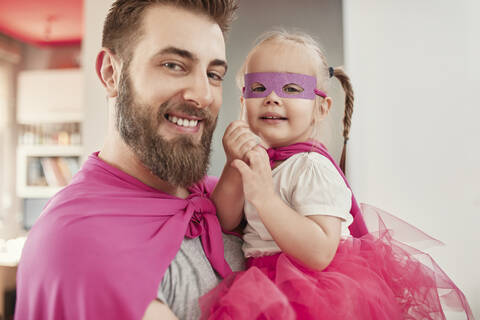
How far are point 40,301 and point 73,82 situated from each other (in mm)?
2578

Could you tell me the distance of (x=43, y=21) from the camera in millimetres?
3186

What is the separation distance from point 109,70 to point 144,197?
487mm

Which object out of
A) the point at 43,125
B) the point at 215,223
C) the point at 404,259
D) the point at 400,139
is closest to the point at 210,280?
the point at 215,223

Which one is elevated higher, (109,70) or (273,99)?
(109,70)

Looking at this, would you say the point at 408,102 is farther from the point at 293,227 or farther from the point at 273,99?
A: the point at 293,227

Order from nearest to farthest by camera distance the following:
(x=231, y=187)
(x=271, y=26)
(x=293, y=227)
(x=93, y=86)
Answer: (x=293, y=227)
(x=231, y=187)
(x=271, y=26)
(x=93, y=86)

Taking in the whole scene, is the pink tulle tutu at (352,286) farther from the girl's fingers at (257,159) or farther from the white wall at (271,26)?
the white wall at (271,26)

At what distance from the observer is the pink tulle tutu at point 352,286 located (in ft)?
2.90

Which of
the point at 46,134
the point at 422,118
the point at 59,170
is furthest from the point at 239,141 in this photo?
the point at 46,134

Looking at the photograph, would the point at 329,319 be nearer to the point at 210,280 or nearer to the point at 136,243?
the point at 210,280

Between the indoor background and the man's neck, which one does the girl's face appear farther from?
the indoor background

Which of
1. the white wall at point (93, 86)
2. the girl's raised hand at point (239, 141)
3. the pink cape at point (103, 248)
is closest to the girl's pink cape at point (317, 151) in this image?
the girl's raised hand at point (239, 141)

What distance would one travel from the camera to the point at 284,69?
4.19 ft

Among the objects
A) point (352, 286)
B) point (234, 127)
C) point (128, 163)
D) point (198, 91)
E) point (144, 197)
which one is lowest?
point (352, 286)
